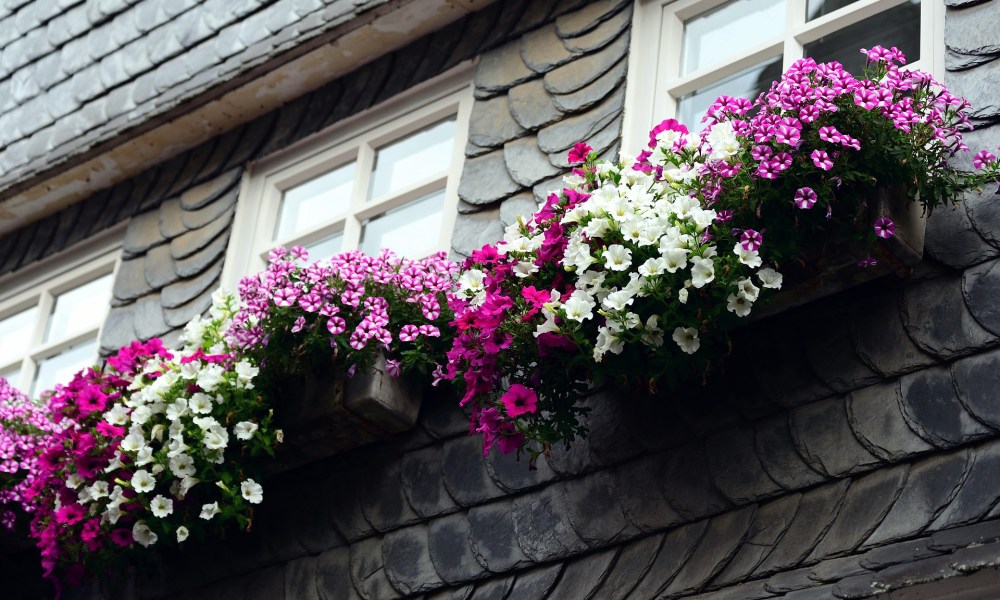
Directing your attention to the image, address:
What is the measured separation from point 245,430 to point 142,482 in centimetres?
38

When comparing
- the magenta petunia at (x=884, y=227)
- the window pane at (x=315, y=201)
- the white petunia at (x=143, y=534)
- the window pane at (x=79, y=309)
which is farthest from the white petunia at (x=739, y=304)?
the window pane at (x=79, y=309)

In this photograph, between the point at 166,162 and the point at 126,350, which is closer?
the point at 126,350

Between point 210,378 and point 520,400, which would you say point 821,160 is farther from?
point 210,378

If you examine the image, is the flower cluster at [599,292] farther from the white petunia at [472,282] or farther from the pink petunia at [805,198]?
the pink petunia at [805,198]

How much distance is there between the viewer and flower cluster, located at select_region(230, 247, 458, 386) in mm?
4867

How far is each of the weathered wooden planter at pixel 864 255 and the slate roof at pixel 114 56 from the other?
2561mm

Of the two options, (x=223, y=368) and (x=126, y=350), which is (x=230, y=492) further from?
(x=126, y=350)

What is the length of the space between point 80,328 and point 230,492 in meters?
2.21

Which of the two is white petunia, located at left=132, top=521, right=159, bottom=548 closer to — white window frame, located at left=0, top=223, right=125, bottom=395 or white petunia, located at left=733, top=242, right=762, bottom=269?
white window frame, located at left=0, top=223, right=125, bottom=395

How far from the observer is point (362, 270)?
498 centimetres

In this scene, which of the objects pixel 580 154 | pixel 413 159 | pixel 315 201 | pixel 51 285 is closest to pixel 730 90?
pixel 580 154

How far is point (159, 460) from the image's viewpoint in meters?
4.98

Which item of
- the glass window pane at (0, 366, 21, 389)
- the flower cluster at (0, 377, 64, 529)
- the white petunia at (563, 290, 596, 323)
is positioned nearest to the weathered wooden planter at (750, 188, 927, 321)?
the white petunia at (563, 290, 596, 323)

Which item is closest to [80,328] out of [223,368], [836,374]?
[223,368]
